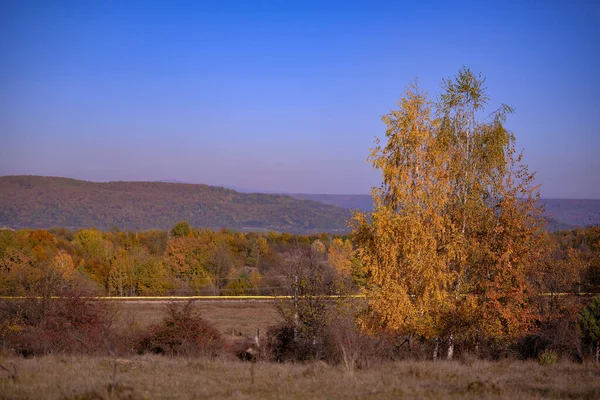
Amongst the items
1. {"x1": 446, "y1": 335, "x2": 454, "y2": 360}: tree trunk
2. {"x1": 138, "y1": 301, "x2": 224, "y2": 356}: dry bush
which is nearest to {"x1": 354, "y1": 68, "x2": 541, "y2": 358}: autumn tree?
{"x1": 446, "y1": 335, "x2": 454, "y2": 360}: tree trunk

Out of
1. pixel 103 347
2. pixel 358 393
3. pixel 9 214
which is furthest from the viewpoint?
pixel 9 214

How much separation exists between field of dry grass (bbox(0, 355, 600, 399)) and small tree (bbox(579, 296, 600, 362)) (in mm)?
3076

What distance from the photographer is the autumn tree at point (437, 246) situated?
19.2 m

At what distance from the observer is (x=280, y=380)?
40.0 ft

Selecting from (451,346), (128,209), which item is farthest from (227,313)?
(128,209)

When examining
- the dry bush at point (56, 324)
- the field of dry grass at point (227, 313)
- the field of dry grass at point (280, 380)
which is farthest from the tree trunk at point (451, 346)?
the field of dry grass at point (227, 313)

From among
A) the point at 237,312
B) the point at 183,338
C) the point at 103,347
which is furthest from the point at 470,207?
the point at 237,312

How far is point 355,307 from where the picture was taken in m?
21.2

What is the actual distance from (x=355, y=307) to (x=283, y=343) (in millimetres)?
3140

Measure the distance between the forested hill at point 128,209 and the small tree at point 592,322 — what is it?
12582 centimetres

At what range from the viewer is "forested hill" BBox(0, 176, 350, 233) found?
502 ft

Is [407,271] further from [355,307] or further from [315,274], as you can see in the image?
[315,274]

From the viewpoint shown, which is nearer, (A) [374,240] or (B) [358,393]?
(B) [358,393]

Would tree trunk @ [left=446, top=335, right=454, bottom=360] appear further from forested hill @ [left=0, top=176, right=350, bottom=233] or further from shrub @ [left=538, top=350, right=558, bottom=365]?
forested hill @ [left=0, top=176, right=350, bottom=233]
